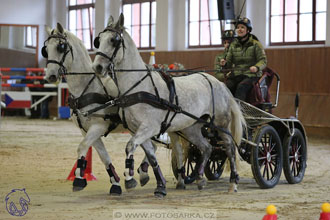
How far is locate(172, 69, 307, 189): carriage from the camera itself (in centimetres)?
671

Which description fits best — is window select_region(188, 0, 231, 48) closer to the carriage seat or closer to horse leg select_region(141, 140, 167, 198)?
the carriage seat

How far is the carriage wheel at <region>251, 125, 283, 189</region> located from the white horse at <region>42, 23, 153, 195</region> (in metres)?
1.25

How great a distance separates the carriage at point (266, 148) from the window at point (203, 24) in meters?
10.1

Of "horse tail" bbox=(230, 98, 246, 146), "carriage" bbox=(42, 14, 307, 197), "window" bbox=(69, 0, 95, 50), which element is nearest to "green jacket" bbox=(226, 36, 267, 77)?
"carriage" bbox=(42, 14, 307, 197)

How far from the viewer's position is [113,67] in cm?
556

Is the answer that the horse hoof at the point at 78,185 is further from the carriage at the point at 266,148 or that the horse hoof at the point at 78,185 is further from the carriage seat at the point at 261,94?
the carriage seat at the point at 261,94

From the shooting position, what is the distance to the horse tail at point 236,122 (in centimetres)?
664

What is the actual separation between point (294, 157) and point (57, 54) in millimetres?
3166

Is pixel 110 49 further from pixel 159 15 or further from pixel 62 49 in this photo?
pixel 159 15

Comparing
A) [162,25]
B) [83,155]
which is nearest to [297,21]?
[162,25]

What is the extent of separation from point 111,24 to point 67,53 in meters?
0.62

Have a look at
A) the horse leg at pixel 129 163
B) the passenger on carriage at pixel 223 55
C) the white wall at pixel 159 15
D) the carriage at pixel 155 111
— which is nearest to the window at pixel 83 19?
the white wall at pixel 159 15

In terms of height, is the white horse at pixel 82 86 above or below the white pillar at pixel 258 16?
below

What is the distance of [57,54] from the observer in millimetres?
5906
